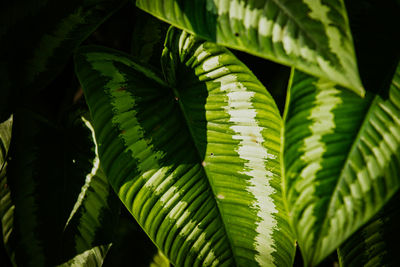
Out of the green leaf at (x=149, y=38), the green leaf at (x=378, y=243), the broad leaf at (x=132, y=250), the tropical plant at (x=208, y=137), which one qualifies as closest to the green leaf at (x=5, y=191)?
the tropical plant at (x=208, y=137)

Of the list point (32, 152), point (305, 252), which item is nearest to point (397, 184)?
point (305, 252)

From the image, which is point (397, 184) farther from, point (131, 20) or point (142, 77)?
point (131, 20)

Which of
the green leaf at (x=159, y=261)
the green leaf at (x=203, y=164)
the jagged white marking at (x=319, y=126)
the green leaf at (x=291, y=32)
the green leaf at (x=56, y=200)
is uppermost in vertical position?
the green leaf at (x=291, y=32)

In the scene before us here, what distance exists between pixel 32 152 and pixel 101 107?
283mm

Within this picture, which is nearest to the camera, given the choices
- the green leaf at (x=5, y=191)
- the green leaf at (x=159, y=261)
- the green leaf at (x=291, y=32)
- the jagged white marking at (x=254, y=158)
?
the green leaf at (x=291, y=32)

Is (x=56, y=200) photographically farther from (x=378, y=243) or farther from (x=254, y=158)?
(x=378, y=243)

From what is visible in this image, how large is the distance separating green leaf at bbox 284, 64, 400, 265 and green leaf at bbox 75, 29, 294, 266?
0.10 metres

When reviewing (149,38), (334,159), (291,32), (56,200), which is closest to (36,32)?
(149,38)

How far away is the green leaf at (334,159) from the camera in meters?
0.40

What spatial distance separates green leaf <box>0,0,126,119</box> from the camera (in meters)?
0.60

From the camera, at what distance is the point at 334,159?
42 cm

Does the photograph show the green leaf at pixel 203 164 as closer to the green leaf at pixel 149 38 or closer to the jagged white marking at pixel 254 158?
the jagged white marking at pixel 254 158

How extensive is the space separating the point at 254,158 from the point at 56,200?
0.48 metres

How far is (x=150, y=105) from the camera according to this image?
59 cm
